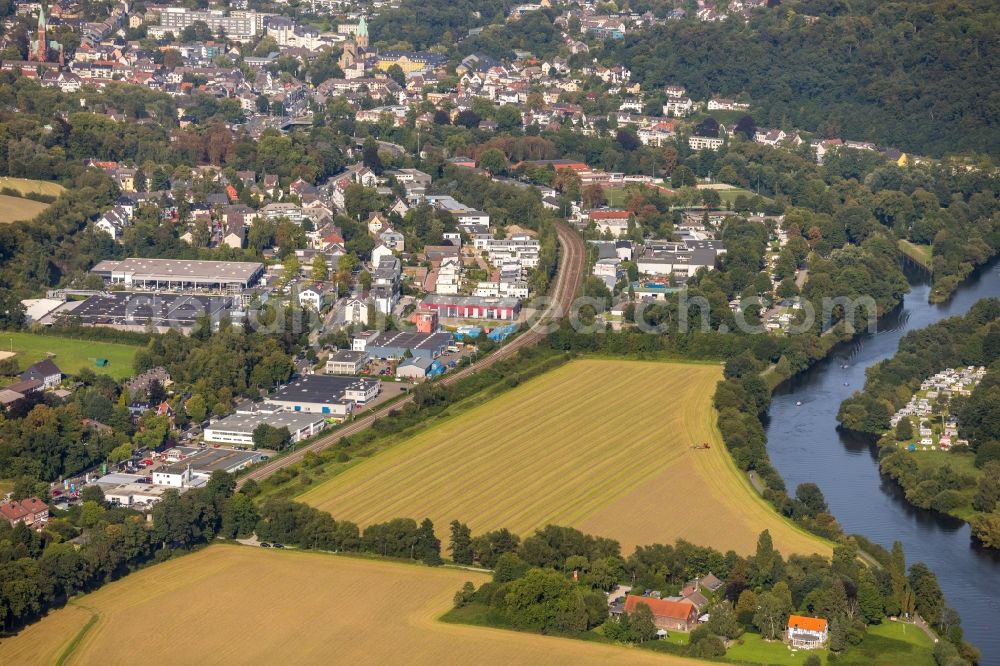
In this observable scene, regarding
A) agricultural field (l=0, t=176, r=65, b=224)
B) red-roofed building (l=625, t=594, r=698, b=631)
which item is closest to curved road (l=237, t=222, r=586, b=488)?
red-roofed building (l=625, t=594, r=698, b=631)

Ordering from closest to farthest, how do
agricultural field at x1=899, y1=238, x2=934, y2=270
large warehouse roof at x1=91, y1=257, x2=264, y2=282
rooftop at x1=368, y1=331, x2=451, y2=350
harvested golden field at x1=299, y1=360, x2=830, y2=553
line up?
harvested golden field at x1=299, y1=360, x2=830, y2=553 < rooftop at x1=368, y1=331, x2=451, y2=350 < large warehouse roof at x1=91, y1=257, x2=264, y2=282 < agricultural field at x1=899, y1=238, x2=934, y2=270

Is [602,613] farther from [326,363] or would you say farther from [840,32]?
[840,32]

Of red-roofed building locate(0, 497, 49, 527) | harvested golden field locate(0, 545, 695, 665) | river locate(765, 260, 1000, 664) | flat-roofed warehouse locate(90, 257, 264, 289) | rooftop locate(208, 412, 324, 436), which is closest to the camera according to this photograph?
harvested golden field locate(0, 545, 695, 665)

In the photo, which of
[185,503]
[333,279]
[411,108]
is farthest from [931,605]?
[411,108]

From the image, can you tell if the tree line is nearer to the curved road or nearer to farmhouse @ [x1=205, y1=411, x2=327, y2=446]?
the curved road

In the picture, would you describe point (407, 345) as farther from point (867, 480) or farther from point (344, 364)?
point (867, 480)

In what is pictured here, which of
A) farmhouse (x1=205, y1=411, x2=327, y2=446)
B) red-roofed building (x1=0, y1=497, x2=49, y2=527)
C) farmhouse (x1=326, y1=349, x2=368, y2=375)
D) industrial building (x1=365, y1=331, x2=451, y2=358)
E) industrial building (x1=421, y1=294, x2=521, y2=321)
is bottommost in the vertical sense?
red-roofed building (x1=0, y1=497, x2=49, y2=527)
